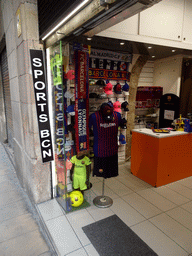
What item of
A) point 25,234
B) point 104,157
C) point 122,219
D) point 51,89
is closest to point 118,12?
point 51,89

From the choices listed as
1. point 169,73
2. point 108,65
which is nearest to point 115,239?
point 108,65

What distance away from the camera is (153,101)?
511 cm

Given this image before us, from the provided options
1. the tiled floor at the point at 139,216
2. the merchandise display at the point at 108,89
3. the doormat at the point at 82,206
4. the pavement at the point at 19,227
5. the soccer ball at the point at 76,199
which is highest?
the merchandise display at the point at 108,89

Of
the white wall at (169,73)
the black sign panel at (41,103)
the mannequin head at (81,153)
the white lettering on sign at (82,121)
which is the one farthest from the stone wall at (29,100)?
the white wall at (169,73)

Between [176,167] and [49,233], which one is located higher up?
[176,167]

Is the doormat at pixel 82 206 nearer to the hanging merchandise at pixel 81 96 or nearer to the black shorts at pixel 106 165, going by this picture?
the black shorts at pixel 106 165

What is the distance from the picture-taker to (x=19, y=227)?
2.63 metres

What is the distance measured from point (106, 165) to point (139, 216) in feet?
2.96

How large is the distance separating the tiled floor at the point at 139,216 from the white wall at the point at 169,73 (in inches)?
101

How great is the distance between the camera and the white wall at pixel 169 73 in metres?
4.72

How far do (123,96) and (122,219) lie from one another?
2771mm

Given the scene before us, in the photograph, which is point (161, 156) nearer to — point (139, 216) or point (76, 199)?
point (139, 216)

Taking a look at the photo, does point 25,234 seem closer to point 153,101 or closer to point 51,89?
point 51,89

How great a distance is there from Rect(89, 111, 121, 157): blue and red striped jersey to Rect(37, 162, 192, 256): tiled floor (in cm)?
94
